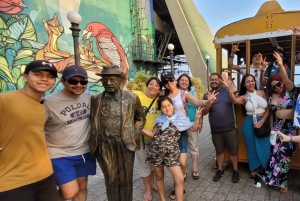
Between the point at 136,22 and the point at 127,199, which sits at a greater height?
the point at 136,22

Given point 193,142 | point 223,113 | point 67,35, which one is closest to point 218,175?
point 193,142

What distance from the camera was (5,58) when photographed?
25.4ft

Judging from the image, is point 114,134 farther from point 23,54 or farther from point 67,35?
point 67,35

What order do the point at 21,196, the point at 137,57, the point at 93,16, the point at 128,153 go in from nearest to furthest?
the point at 21,196, the point at 128,153, the point at 93,16, the point at 137,57

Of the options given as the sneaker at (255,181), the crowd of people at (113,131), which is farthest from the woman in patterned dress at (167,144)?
the sneaker at (255,181)

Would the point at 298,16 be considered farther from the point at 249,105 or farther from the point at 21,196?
the point at 21,196

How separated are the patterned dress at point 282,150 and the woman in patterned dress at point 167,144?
150 cm

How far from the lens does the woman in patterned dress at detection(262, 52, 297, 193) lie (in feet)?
9.54

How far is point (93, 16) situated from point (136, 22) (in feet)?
12.8

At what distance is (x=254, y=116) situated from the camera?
3.33 m

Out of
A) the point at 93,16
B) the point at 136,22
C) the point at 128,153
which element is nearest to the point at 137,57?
the point at 136,22

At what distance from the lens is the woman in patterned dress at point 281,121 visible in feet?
9.54

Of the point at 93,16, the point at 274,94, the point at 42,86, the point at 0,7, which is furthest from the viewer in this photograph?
the point at 93,16

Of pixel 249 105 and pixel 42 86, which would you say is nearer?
pixel 42 86
